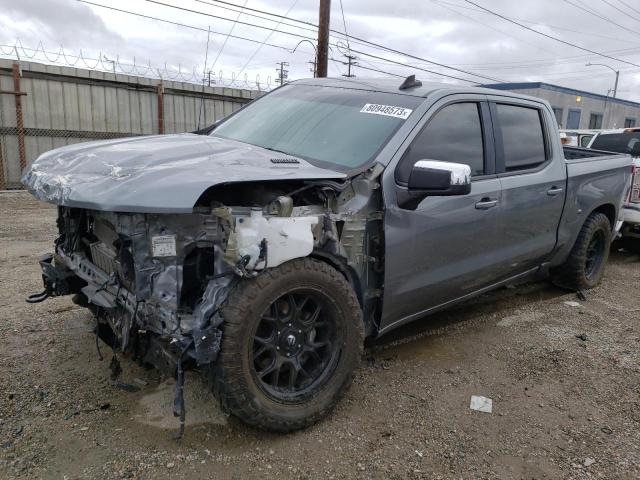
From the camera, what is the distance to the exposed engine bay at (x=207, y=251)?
8.06ft

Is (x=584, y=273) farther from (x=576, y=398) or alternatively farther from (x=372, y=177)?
(x=372, y=177)

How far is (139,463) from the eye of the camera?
2.52 meters

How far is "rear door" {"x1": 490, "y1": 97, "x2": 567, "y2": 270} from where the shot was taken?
12.8 feet

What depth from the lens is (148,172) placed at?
2529 millimetres

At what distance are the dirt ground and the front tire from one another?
0.20 meters

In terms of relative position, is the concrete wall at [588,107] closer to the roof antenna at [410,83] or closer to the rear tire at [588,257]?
the rear tire at [588,257]

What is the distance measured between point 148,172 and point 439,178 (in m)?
1.48

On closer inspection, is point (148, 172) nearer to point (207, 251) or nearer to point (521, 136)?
point (207, 251)

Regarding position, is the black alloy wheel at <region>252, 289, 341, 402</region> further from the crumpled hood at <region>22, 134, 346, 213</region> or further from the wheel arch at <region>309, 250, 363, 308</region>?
the crumpled hood at <region>22, 134, 346, 213</region>

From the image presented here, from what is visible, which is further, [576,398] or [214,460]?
[576,398]

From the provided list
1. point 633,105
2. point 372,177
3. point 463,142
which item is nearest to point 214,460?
point 372,177

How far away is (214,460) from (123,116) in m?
12.1

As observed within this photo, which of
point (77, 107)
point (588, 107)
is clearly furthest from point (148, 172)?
point (588, 107)

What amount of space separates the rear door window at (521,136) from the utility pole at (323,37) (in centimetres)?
1129
